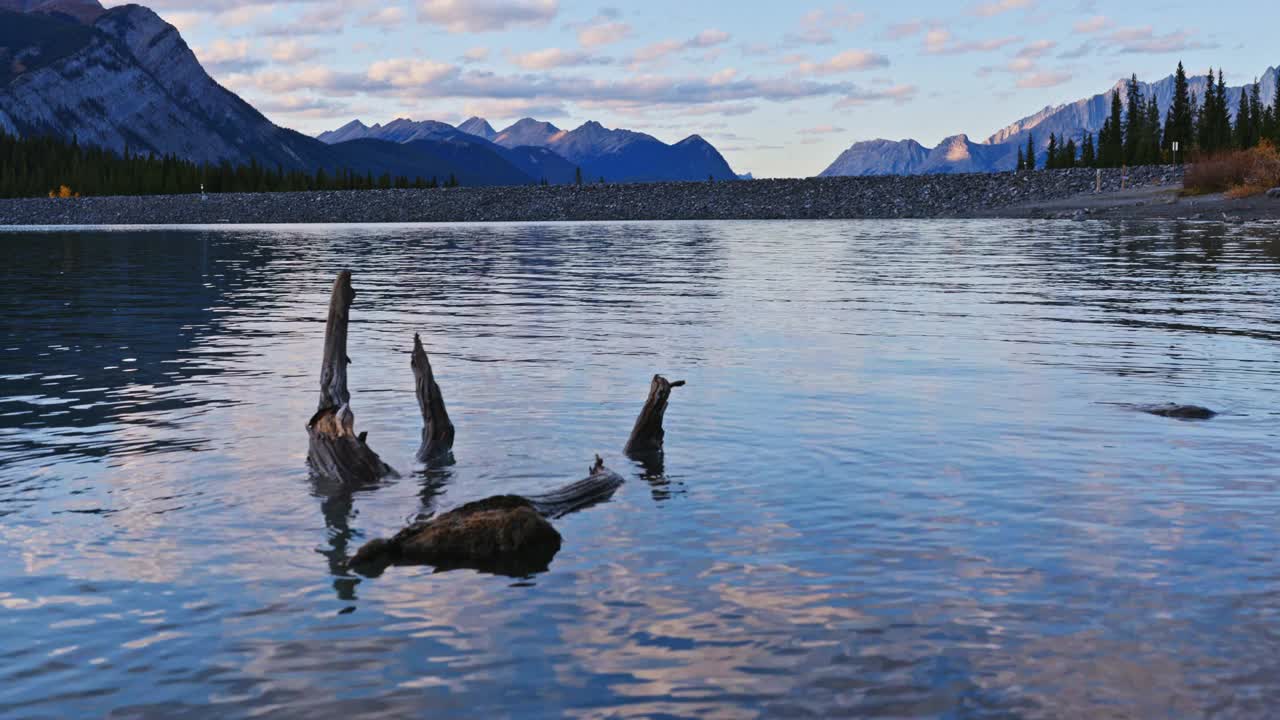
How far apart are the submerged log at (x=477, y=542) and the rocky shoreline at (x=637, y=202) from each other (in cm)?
10740

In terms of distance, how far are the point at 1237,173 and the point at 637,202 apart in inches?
2548

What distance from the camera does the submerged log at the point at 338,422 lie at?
12719 mm

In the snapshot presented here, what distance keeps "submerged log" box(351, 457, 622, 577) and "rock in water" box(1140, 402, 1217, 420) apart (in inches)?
372

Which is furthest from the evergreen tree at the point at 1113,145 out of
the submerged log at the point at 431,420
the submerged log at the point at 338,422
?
the submerged log at the point at 338,422

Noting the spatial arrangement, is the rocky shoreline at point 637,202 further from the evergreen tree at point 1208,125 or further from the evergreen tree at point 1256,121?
the evergreen tree at point 1208,125

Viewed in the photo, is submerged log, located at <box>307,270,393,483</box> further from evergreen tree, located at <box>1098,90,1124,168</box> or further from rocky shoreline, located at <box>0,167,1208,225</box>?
evergreen tree, located at <box>1098,90,1124,168</box>

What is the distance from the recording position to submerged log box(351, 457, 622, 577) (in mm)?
9938

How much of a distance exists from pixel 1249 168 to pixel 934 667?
102m

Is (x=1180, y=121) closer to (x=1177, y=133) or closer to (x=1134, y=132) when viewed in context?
(x=1177, y=133)

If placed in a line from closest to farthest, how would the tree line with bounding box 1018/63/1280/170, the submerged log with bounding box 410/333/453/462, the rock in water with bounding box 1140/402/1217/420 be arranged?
1. the submerged log with bounding box 410/333/453/462
2. the rock in water with bounding box 1140/402/1217/420
3. the tree line with bounding box 1018/63/1280/170

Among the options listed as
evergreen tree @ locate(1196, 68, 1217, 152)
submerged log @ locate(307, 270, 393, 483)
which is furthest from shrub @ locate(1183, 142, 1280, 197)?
submerged log @ locate(307, 270, 393, 483)

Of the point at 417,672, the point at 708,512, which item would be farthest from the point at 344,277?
the point at 417,672

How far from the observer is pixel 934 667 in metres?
7.70

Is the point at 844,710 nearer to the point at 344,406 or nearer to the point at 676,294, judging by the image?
the point at 344,406
